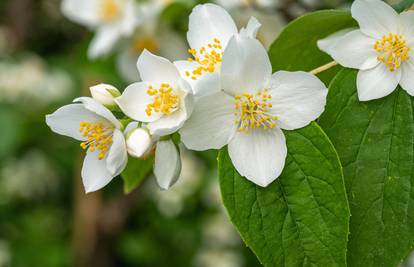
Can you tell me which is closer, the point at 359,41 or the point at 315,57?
the point at 359,41

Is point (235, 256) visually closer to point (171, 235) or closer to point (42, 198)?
point (171, 235)

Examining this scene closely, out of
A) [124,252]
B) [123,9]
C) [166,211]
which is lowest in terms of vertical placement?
[124,252]

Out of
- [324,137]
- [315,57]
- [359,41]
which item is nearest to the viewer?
[324,137]

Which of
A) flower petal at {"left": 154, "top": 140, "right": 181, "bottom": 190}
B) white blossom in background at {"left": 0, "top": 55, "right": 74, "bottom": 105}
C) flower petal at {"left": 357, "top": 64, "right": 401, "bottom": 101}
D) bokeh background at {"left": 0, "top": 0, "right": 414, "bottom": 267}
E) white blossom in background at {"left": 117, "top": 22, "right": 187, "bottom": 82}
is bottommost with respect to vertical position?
bokeh background at {"left": 0, "top": 0, "right": 414, "bottom": 267}

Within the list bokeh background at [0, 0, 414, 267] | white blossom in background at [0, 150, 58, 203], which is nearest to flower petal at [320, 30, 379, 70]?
bokeh background at [0, 0, 414, 267]

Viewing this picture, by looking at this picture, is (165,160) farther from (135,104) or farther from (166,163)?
(135,104)

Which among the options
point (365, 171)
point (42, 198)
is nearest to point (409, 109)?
point (365, 171)

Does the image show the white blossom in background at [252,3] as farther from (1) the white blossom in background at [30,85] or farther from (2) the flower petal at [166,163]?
(1) the white blossom in background at [30,85]

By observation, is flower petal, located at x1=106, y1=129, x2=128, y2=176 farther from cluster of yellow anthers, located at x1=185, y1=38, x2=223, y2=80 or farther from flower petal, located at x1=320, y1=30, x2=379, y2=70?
flower petal, located at x1=320, y1=30, x2=379, y2=70
